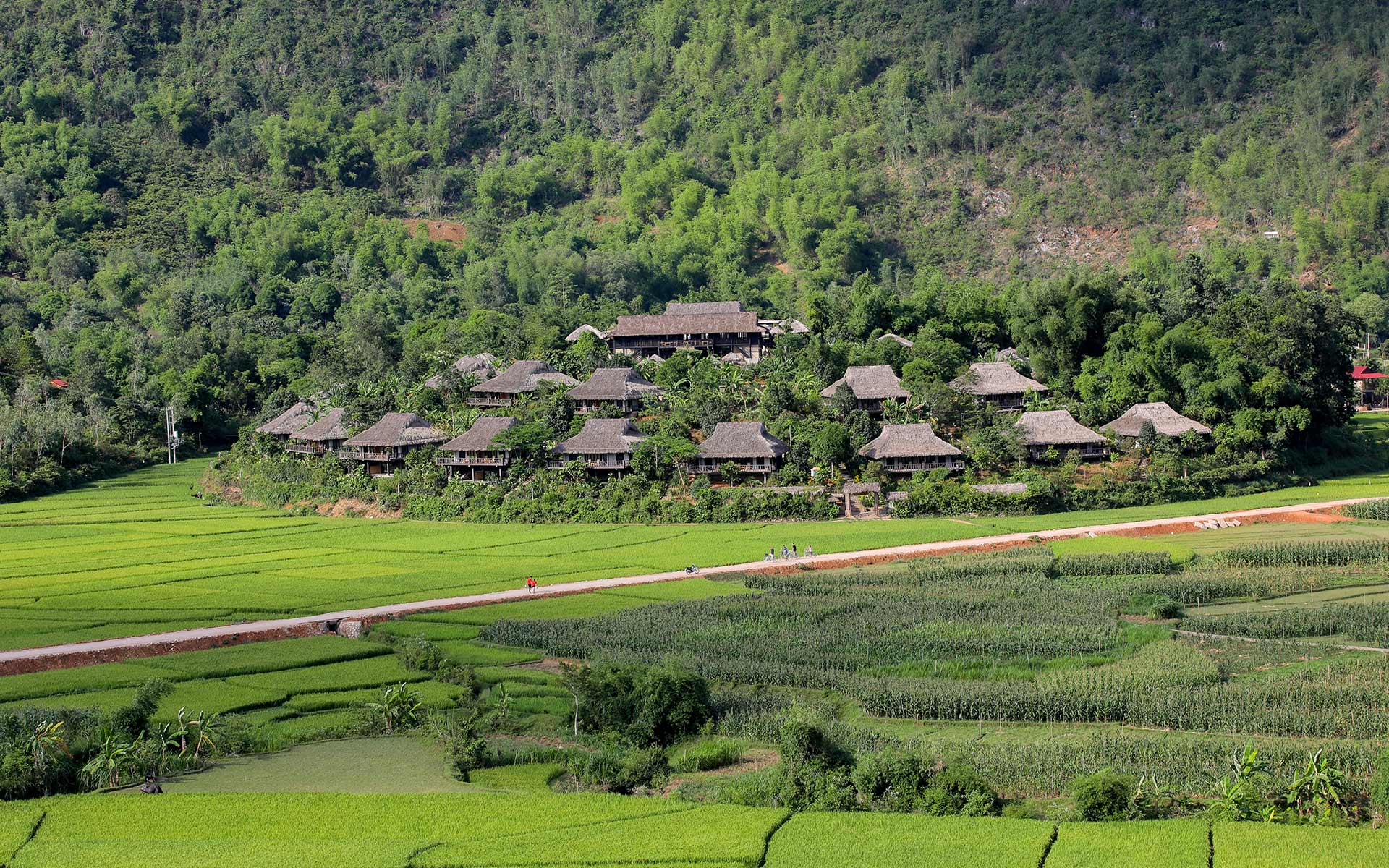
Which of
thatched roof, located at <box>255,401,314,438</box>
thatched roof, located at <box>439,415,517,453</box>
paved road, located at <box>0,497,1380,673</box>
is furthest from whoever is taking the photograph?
thatched roof, located at <box>255,401,314,438</box>

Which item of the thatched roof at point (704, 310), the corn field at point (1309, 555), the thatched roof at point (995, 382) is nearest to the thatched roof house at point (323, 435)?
the thatched roof at point (704, 310)

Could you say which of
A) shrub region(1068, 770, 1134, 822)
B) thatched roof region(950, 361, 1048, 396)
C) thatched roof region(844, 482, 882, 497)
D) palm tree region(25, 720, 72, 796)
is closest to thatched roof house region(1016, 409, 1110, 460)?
Result: thatched roof region(950, 361, 1048, 396)

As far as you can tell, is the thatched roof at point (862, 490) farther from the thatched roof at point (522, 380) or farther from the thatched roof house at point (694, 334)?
the thatched roof house at point (694, 334)

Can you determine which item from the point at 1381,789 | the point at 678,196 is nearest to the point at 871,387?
the point at 1381,789

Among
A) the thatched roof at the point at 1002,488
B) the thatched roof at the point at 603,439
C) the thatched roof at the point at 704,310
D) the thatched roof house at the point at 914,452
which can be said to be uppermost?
the thatched roof at the point at 704,310

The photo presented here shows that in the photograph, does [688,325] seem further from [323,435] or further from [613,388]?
[323,435]

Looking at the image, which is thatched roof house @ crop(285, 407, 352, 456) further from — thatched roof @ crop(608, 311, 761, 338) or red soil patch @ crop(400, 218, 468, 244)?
red soil patch @ crop(400, 218, 468, 244)
